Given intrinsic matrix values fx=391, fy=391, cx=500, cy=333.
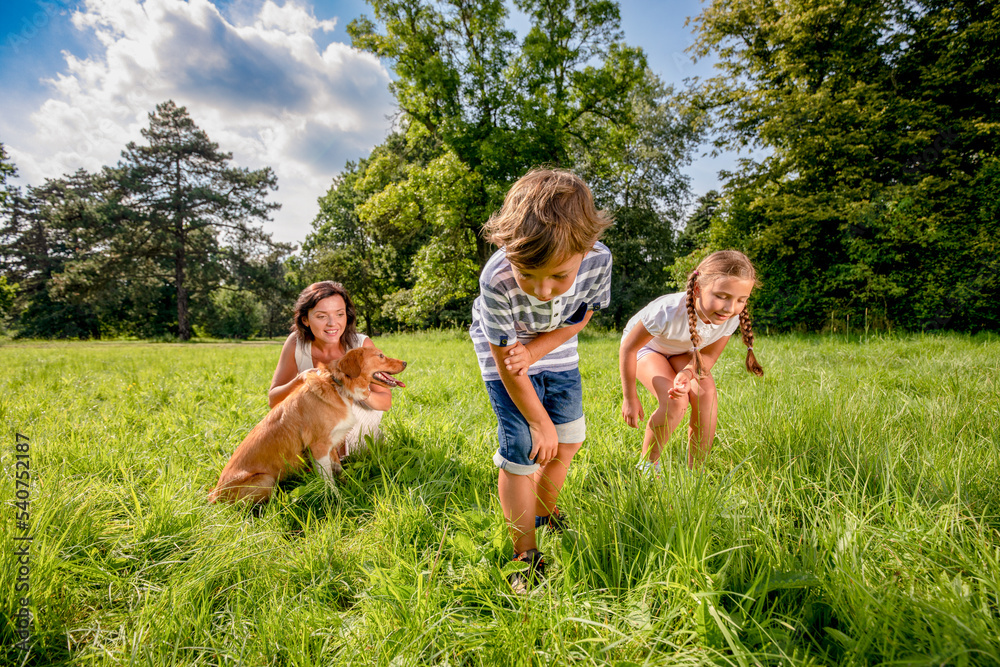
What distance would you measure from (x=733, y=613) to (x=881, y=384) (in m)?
4.16

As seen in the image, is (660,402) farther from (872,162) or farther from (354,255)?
(354,255)

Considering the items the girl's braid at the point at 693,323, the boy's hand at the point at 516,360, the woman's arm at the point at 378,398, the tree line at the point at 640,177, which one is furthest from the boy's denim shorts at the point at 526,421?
the tree line at the point at 640,177

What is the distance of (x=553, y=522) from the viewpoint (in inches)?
77.3

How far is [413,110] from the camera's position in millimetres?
15141

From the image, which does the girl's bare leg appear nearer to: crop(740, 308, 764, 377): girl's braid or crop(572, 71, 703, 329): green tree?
crop(740, 308, 764, 377): girl's braid

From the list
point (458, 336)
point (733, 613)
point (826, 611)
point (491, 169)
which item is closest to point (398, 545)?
point (733, 613)

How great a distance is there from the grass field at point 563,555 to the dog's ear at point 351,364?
0.55 m

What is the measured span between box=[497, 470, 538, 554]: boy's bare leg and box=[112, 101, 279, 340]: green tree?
33222mm

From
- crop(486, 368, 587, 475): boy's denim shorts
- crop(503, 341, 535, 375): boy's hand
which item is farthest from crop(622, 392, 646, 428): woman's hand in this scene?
crop(503, 341, 535, 375): boy's hand

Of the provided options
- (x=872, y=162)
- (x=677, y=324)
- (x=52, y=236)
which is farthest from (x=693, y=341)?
(x=52, y=236)

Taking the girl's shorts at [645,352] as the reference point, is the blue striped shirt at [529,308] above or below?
above

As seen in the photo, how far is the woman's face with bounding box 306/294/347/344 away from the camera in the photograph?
9.68 feet

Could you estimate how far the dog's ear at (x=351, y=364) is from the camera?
106 inches

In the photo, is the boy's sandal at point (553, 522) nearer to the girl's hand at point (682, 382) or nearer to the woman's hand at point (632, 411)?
the woman's hand at point (632, 411)
